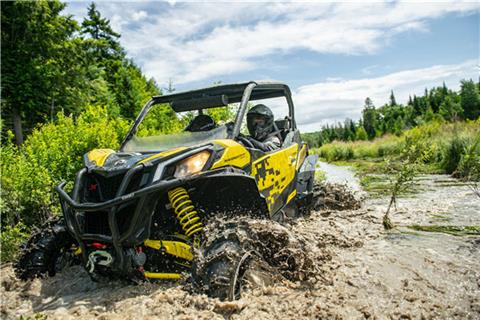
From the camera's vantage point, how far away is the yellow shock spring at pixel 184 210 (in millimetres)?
3264

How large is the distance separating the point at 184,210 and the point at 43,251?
1.65m

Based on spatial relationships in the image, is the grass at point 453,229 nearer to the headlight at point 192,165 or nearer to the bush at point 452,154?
the headlight at point 192,165

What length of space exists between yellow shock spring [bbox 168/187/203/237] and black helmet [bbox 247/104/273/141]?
2.12 meters

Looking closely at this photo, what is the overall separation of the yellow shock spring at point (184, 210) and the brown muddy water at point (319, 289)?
0.46m

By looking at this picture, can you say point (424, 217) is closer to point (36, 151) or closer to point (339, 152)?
point (36, 151)

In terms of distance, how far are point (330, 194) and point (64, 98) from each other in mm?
19546

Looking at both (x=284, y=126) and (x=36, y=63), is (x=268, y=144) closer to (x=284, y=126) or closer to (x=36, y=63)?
(x=284, y=126)

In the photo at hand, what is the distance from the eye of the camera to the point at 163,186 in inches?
117

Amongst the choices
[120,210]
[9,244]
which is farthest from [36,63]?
[120,210]

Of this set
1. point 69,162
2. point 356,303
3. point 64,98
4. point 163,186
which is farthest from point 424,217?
point 64,98

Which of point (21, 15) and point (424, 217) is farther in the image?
point (21, 15)

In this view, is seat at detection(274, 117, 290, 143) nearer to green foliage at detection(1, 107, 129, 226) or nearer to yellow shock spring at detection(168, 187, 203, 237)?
yellow shock spring at detection(168, 187, 203, 237)

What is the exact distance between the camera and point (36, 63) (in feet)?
69.7

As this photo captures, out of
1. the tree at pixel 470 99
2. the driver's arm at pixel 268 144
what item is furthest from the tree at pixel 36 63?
the tree at pixel 470 99
